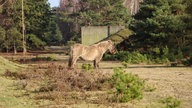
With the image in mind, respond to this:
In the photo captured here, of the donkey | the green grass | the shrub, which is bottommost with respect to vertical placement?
the green grass

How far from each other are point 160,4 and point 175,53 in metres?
4.42

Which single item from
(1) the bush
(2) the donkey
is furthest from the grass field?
(2) the donkey

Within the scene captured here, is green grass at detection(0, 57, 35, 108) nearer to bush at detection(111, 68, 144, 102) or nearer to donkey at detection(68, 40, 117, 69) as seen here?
bush at detection(111, 68, 144, 102)

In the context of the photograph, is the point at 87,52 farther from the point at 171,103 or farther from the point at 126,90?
the point at 171,103

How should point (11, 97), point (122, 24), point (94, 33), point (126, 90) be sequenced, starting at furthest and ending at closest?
point (122, 24) < point (94, 33) < point (11, 97) < point (126, 90)

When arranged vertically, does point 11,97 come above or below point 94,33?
below

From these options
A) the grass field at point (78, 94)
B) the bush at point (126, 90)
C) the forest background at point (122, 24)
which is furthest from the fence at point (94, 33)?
the bush at point (126, 90)

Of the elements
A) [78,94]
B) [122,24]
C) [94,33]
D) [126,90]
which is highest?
[122,24]

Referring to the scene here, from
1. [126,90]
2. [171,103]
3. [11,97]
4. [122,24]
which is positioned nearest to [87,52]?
[11,97]

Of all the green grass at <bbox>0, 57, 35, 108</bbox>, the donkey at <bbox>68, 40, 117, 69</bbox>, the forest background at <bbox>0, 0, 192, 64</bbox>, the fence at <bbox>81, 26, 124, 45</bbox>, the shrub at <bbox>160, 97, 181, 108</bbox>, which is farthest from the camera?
the fence at <bbox>81, 26, 124, 45</bbox>

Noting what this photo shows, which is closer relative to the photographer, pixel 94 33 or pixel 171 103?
pixel 171 103

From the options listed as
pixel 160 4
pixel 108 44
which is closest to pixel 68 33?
pixel 160 4

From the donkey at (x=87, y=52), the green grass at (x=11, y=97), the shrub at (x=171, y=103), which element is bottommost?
the green grass at (x=11, y=97)

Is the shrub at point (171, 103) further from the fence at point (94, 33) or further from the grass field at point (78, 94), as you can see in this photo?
the fence at point (94, 33)
